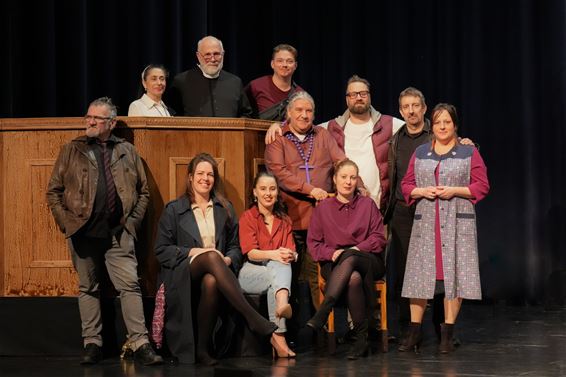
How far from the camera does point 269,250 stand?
5.82 metres

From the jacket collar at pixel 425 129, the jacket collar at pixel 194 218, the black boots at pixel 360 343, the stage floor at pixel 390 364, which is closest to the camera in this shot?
the stage floor at pixel 390 364

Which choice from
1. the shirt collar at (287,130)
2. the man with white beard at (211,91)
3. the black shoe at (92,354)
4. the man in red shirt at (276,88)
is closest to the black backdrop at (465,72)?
the man with white beard at (211,91)

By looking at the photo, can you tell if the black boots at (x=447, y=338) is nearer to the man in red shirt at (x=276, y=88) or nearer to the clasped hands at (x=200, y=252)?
the clasped hands at (x=200, y=252)

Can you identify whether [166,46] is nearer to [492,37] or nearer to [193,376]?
[492,37]

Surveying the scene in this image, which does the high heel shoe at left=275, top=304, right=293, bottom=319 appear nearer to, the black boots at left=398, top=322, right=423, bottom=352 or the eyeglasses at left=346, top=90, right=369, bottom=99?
the black boots at left=398, top=322, right=423, bottom=352

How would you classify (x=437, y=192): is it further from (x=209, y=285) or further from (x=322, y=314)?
(x=209, y=285)

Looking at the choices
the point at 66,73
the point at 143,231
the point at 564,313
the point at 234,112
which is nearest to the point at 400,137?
the point at 234,112

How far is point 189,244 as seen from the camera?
5.74m

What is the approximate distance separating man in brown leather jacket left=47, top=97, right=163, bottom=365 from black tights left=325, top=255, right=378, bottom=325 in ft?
3.32

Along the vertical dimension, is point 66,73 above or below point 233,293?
above

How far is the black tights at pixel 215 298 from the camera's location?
5.55 m

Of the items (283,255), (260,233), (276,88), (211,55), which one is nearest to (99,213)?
(260,233)

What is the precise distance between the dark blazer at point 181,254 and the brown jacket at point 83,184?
171mm

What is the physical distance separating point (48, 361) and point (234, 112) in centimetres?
186
